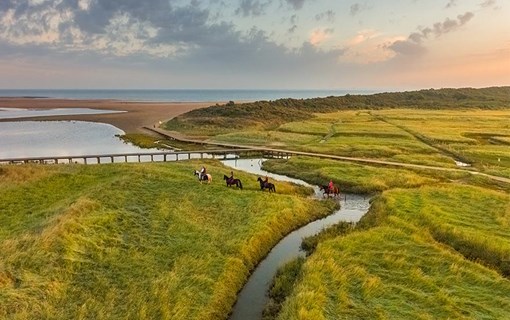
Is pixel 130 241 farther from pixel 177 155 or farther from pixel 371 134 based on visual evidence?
pixel 371 134

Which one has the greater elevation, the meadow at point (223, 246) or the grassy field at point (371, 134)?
the meadow at point (223, 246)

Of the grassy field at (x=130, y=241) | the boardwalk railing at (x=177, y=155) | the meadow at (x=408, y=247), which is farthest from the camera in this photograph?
the boardwalk railing at (x=177, y=155)

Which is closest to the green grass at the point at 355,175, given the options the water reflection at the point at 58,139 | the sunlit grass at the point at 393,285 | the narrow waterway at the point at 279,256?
the narrow waterway at the point at 279,256

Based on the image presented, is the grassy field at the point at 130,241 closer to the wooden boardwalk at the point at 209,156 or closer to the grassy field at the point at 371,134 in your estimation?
the wooden boardwalk at the point at 209,156

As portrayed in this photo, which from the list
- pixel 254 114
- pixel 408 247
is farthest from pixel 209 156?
pixel 254 114

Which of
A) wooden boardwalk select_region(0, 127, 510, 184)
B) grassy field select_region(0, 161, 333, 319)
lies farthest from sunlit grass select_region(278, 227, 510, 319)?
wooden boardwalk select_region(0, 127, 510, 184)

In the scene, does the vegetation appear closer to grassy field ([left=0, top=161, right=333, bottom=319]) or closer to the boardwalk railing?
the boardwalk railing

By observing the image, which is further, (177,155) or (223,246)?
(177,155)
